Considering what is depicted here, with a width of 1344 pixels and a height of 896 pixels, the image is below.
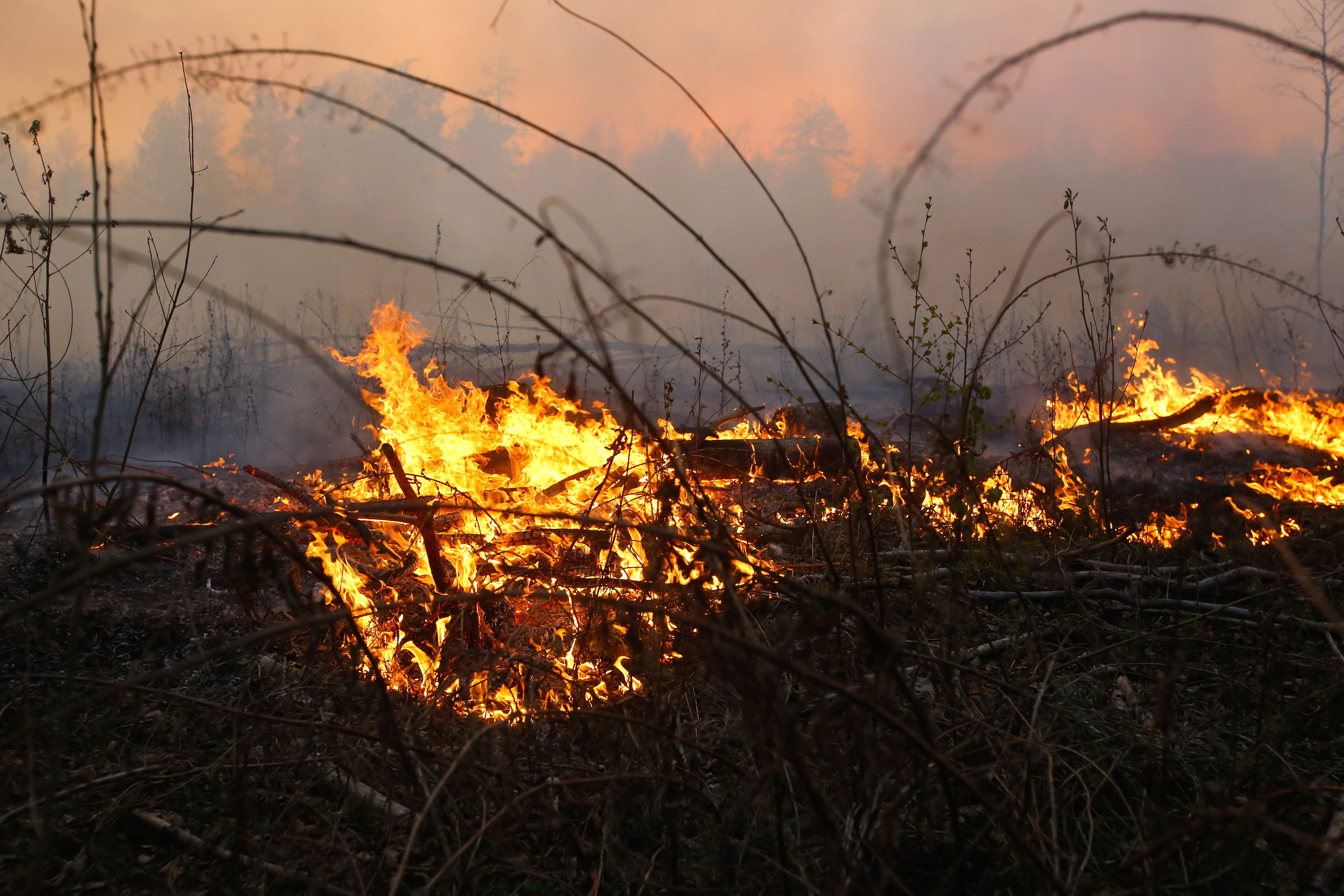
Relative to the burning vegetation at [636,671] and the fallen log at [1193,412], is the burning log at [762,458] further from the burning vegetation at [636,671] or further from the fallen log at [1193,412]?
the fallen log at [1193,412]

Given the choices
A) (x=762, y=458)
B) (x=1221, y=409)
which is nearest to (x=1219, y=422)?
(x=1221, y=409)

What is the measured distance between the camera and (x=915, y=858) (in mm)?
1797

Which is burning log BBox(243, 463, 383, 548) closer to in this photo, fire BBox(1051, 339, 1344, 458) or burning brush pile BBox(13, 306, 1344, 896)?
burning brush pile BBox(13, 306, 1344, 896)

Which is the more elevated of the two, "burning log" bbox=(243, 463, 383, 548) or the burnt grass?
"burning log" bbox=(243, 463, 383, 548)

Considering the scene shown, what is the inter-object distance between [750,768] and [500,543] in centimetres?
179

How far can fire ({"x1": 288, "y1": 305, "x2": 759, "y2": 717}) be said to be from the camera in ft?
9.00

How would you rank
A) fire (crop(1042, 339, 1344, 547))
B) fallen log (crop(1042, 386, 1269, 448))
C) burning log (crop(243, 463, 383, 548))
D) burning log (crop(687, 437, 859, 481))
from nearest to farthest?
burning log (crop(243, 463, 383, 548))
fire (crop(1042, 339, 1344, 547))
burning log (crop(687, 437, 859, 481))
fallen log (crop(1042, 386, 1269, 448))

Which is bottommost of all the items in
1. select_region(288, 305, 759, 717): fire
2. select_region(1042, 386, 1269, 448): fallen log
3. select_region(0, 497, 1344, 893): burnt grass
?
select_region(0, 497, 1344, 893): burnt grass

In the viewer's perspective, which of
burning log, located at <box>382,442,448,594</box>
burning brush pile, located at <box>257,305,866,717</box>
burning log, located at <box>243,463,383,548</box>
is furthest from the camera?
burning log, located at <box>382,442,448,594</box>

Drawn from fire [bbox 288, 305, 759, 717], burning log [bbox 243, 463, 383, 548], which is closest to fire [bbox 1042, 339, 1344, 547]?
fire [bbox 288, 305, 759, 717]

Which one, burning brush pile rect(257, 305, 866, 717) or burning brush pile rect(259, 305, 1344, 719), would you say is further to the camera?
burning brush pile rect(257, 305, 866, 717)

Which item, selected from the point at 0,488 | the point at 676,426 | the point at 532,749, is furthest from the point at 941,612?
the point at 0,488

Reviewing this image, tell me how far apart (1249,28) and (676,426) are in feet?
16.3

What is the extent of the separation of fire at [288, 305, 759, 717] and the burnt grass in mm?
181
